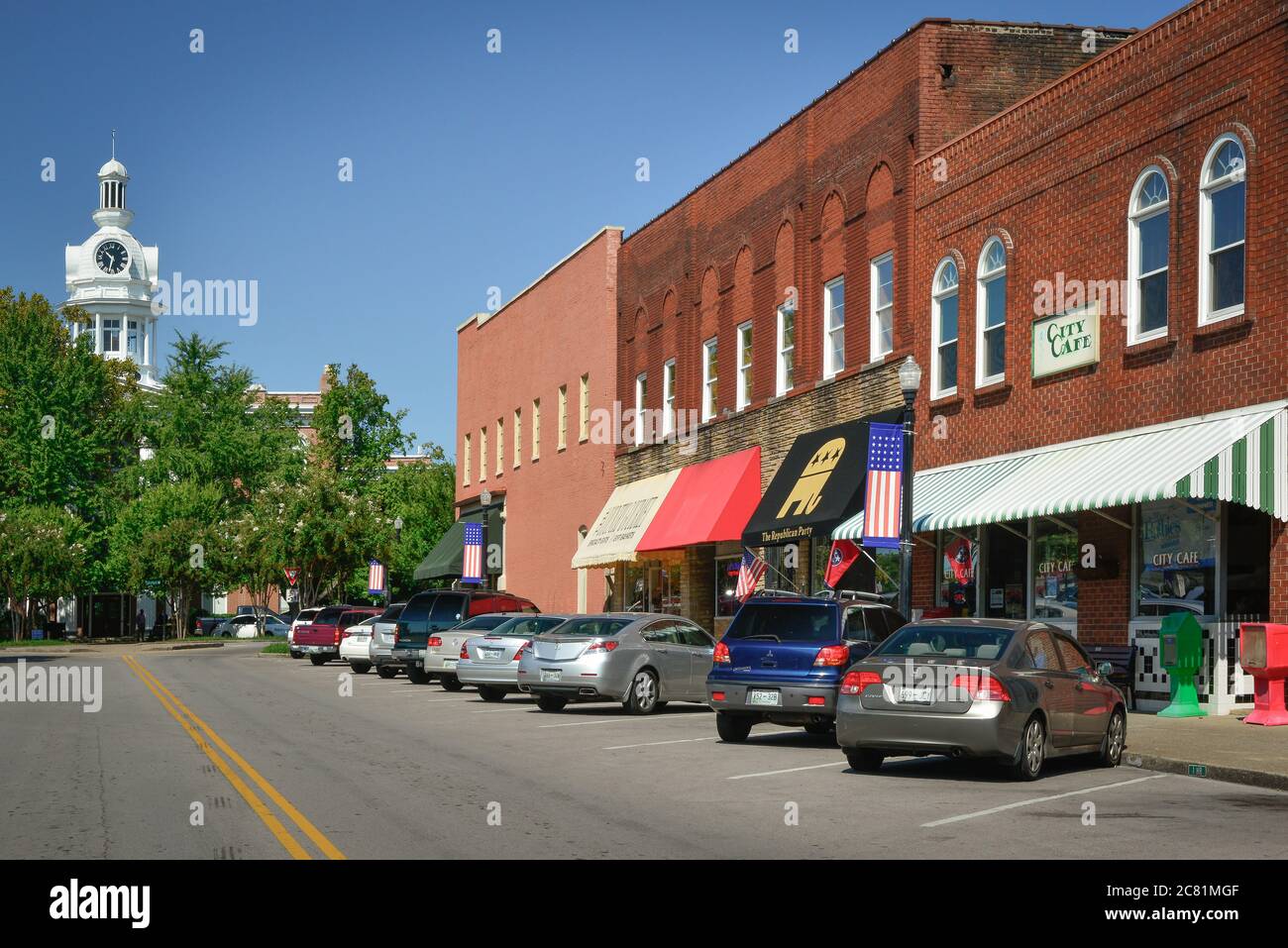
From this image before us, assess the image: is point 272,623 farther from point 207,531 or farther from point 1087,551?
point 1087,551

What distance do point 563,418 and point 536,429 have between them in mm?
2588

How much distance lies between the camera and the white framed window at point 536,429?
50050mm

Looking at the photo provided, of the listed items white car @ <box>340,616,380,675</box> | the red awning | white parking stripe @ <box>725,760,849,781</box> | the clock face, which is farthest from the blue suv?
the clock face

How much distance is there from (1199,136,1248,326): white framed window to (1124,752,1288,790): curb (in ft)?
22.0

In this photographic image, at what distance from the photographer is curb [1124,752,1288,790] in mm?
13781

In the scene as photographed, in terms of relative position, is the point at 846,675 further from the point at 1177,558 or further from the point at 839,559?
the point at 839,559

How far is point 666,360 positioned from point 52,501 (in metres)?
44.9

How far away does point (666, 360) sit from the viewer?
3997 cm

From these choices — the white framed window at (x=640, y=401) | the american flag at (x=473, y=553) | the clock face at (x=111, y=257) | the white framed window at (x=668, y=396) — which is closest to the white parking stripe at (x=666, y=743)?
the white framed window at (x=668, y=396)

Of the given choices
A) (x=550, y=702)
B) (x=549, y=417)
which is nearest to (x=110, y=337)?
(x=549, y=417)

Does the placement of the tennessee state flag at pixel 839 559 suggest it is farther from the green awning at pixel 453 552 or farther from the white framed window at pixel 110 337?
the white framed window at pixel 110 337

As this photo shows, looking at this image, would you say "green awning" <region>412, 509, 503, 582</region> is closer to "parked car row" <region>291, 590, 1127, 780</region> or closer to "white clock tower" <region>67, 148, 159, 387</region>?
"parked car row" <region>291, 590, 1127, 780</region>
